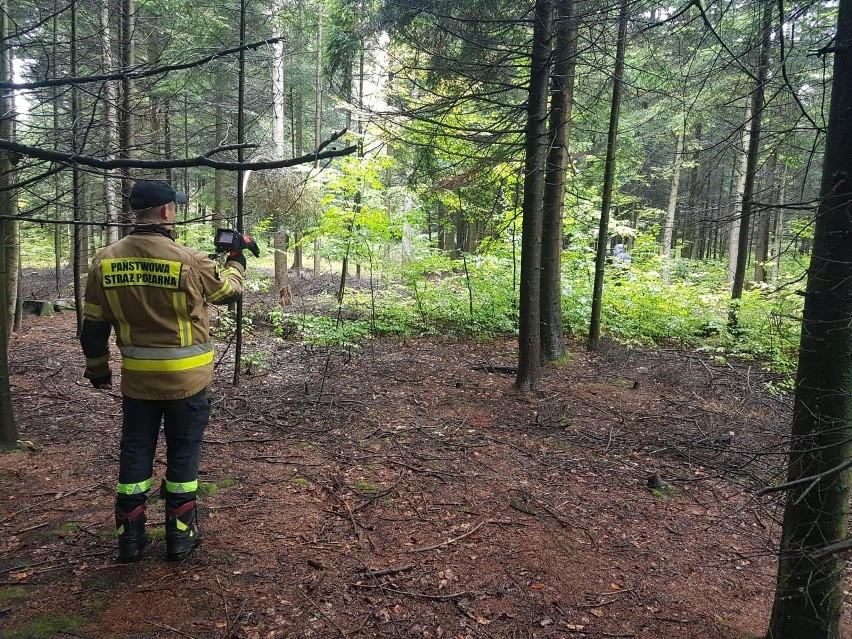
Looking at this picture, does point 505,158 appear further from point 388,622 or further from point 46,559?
point 46,559

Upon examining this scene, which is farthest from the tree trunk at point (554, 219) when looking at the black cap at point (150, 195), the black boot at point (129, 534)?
the black boot at point (129, 534)

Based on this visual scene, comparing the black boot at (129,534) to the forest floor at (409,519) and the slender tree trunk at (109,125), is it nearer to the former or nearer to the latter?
the forest floor at (409,519)

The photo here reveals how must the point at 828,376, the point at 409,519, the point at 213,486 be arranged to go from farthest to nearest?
1. the point at 213,486
2. the point at 409,519
3. the point at 828,376

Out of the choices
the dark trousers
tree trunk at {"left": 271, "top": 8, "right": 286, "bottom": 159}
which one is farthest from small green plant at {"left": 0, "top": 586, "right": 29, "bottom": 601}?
tree trunk at {"left": 271, "top": 8, "right": 286, "bottom": 159}

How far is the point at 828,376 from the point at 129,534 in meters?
3.89

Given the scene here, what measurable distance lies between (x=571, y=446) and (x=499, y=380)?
8.34ft

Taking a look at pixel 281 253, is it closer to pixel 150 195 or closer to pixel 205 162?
pixel 150 195

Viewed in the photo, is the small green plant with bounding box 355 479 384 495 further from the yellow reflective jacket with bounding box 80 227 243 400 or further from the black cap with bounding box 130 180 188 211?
the black cap with bounding box 130 180 188 211

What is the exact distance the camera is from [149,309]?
2949 millimetres

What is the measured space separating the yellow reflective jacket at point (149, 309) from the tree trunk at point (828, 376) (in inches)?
130

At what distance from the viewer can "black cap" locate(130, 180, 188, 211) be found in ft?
9.77

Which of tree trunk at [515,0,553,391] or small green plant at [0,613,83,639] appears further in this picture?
tree trunk at [515,0,553,391]

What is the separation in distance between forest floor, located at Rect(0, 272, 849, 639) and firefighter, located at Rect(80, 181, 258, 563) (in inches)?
14.2

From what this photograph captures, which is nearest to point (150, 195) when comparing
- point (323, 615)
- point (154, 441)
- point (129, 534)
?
point (154, 441)
